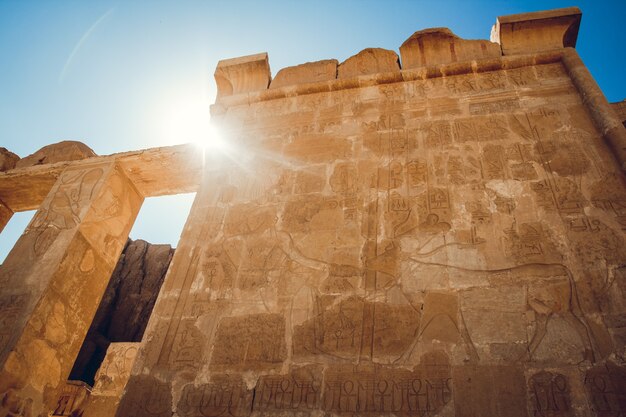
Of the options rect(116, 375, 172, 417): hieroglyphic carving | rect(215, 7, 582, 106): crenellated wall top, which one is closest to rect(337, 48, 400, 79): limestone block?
rect(215, 7, 582, 106): crenellated wall top

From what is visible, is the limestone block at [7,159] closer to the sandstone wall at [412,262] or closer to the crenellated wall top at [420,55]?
the crenellated wall top at [420,55]

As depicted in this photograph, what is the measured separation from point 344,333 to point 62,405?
592cm

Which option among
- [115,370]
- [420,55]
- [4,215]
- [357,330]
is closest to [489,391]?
[357,330]

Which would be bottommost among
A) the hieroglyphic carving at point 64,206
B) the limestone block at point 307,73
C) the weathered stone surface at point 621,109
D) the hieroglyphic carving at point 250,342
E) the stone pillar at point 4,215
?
the hieroglyphic carving at point 250,342

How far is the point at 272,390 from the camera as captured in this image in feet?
8.92

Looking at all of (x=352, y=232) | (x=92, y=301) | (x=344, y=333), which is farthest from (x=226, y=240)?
(x=92, y=301)

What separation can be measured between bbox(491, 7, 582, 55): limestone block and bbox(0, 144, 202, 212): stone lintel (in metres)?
3.72

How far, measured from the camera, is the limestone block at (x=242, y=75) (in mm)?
5137

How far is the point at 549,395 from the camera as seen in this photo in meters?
2.34

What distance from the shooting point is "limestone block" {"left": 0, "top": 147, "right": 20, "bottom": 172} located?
19.8ft

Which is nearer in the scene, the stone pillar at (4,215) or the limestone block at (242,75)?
the limestone block at (242,75)

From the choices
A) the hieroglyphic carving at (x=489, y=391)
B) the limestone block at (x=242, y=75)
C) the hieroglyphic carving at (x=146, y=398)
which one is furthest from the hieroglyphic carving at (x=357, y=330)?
the limestone block at (x=242, y=75)

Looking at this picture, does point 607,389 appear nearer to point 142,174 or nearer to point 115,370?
point 142,174

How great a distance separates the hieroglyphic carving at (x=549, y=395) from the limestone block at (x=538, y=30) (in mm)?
3445
